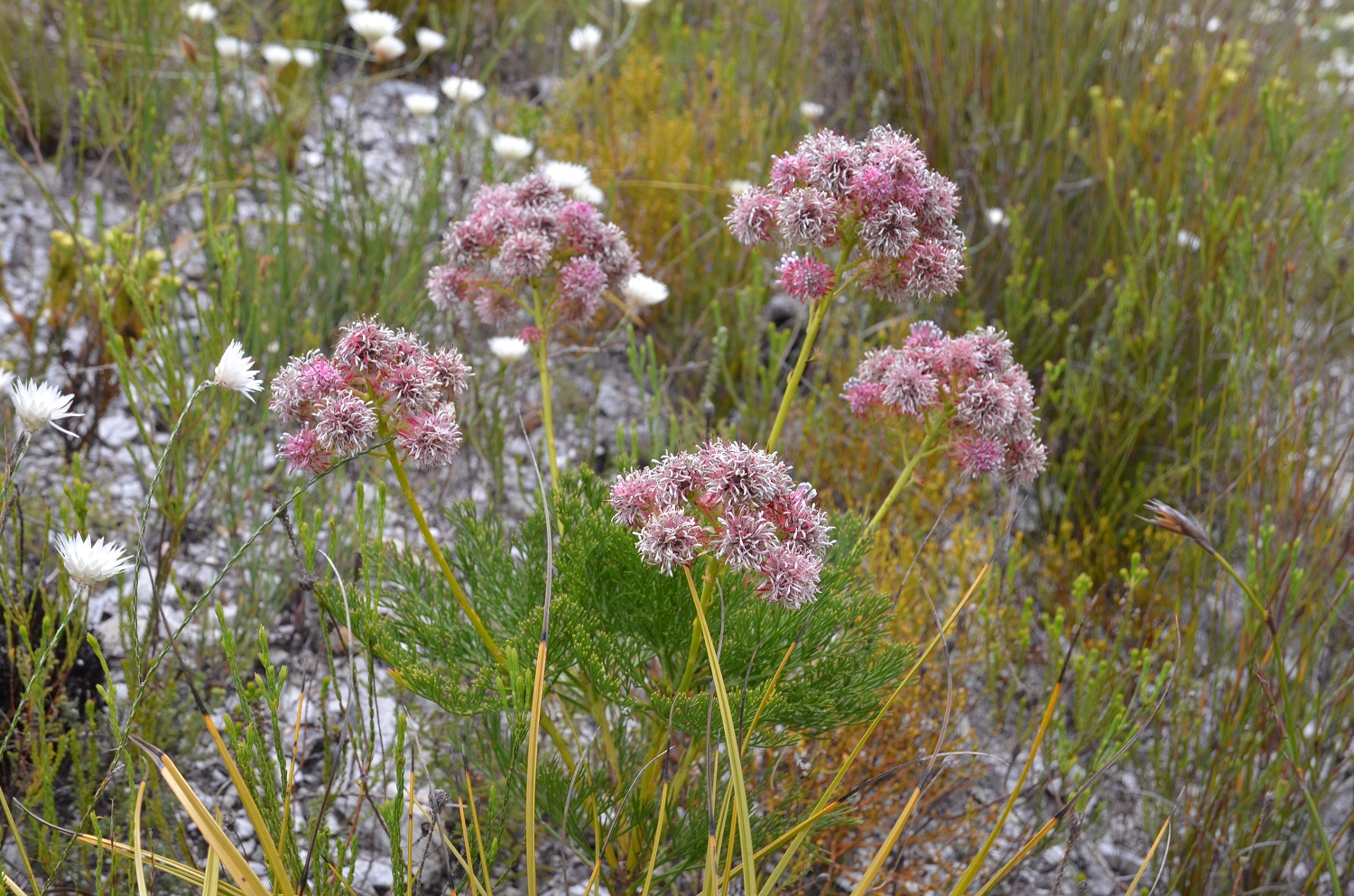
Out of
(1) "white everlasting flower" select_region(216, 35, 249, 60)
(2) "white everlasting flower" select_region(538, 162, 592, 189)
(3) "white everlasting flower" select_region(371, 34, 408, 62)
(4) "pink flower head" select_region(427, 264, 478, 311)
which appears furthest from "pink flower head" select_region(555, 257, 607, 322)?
(1) "white everlasting flower" select_region(216, 35, 249, 60)

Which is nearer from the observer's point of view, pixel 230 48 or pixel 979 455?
pixel 979 455

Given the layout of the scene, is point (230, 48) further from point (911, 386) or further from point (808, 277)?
point (911, 386)

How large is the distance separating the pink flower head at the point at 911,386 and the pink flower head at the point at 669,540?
1.44ft

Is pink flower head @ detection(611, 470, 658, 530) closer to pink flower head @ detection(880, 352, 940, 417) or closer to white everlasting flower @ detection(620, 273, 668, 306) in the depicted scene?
pink flower head @ detection(880, 352, 940, 417)

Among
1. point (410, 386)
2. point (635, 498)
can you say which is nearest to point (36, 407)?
point (410, 386)

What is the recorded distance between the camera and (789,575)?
1163 mm

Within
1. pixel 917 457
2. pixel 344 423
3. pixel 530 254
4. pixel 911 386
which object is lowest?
pixel 917 457

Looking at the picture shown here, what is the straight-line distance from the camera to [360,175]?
3.11m

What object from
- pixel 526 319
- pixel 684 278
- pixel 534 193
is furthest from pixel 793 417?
pixel 534 193

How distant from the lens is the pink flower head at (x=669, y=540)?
1.17 metres

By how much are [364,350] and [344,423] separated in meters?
0.11

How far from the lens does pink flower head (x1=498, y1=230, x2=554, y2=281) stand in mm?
1572

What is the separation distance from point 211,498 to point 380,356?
1.42 meters

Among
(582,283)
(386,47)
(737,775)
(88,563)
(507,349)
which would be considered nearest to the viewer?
(737,775)
